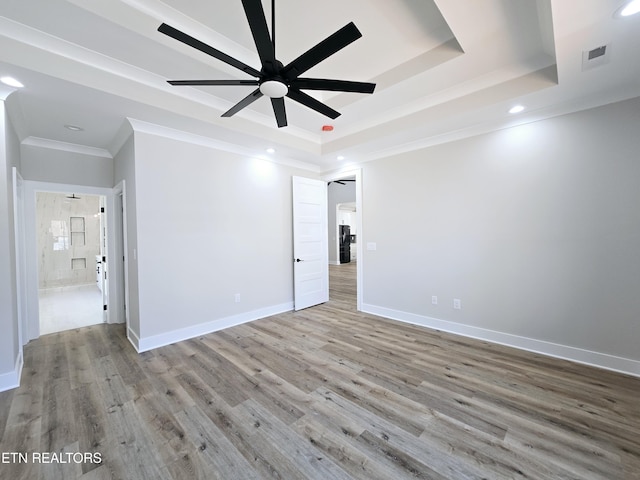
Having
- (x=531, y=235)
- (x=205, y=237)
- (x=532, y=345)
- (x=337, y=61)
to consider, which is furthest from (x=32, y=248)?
(x=532, y=345)

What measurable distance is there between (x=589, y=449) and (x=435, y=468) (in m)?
1.05

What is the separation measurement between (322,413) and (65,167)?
187 inches

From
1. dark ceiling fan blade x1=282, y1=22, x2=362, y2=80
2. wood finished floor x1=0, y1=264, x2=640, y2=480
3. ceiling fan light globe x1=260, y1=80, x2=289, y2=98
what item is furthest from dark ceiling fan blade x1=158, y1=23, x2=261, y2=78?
wood finished floor x1=0, y1=264, x2=640, y2=480

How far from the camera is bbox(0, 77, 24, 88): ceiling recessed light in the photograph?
→ 2215 millimetres

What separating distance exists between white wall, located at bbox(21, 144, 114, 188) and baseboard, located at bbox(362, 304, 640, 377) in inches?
201

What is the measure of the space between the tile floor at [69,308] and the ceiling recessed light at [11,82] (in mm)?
3399

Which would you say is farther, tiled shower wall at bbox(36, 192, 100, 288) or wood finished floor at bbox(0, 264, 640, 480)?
tiled shower wall at bbox(36, 192, 100, 288)

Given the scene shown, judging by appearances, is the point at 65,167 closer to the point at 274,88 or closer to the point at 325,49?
the point at 274,88

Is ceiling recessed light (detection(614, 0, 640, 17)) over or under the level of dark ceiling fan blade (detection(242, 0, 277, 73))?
over

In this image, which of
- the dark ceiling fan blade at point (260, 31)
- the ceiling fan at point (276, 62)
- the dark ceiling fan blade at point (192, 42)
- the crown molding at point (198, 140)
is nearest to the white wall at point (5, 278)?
the crown molding at point (198, 140)

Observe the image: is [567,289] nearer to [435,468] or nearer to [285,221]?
[435,468]

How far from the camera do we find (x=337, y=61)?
2.71m

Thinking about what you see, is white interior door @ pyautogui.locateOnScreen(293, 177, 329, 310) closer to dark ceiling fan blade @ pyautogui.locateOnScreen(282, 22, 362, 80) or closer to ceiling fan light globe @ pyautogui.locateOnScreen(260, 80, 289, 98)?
ceiling fan light globe @ pyautogui.locateOnScreen(260, 80, 289, 98)

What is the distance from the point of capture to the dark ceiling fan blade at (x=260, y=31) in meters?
1.35
